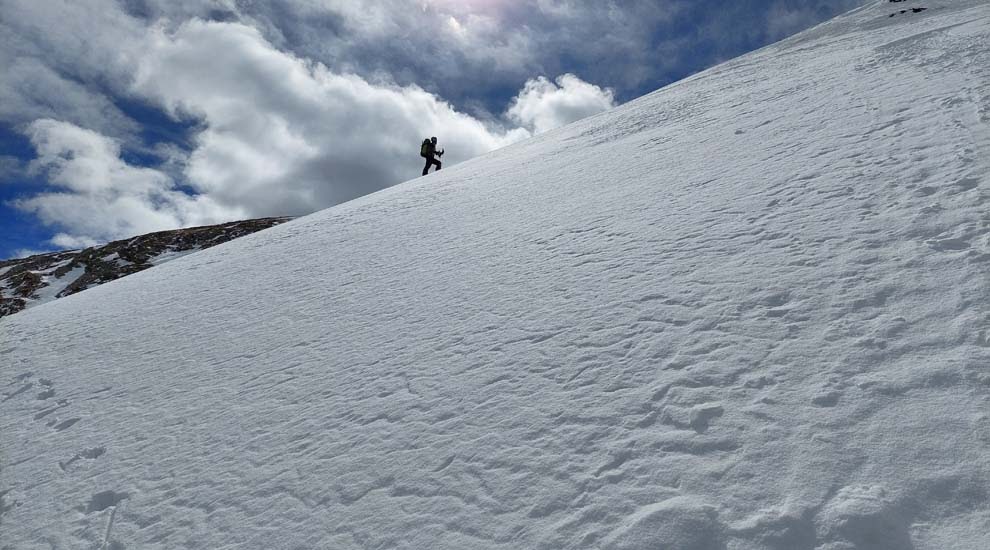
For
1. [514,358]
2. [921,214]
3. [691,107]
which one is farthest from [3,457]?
[691,107]

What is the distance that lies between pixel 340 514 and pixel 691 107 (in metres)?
13.3

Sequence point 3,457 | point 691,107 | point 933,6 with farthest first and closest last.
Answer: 1. point 933,6
2. point 691,107
3. point 3,457

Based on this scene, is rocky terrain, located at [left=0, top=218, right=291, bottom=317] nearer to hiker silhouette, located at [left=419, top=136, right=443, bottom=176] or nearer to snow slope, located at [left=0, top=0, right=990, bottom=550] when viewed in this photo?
hiker silhouette, located at [left=419, top=136, right=443, bottom=176]

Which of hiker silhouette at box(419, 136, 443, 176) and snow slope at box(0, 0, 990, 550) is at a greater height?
hiker silhouette at box(419, 136, 443, 176)

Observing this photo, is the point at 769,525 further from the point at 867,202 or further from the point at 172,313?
the point at 172,313

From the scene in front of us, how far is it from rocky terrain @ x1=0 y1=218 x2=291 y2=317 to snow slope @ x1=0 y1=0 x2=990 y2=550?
3260cm

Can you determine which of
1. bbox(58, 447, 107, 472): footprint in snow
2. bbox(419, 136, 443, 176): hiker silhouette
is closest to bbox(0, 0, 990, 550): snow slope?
bbox(58, 447, 107, 472): footprint in snow

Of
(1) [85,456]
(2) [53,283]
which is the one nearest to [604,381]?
(1) [85,456]

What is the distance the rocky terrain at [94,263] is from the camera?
3359 cm

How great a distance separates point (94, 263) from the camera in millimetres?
37719

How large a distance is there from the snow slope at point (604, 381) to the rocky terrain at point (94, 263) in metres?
32.6

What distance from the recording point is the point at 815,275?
379cm

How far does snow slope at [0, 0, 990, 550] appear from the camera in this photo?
90.5 inches

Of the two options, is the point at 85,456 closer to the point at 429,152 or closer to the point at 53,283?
the point at 429,152
